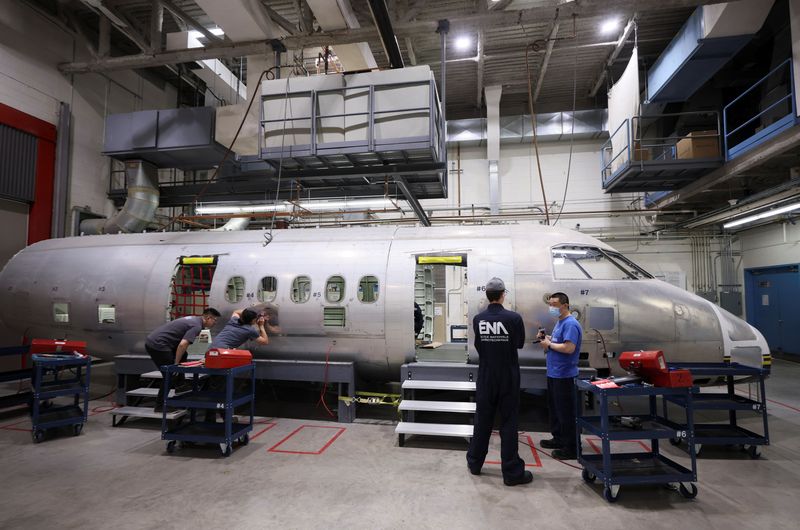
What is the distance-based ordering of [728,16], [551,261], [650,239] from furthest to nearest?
[650,239]
[728,16]
[551,261]

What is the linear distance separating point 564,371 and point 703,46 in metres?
9.80

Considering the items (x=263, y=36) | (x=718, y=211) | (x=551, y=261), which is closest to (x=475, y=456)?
(x=551, y=261)

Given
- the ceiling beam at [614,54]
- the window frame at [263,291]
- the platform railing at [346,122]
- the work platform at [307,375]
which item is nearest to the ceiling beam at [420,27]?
the platform railing at [346,122]

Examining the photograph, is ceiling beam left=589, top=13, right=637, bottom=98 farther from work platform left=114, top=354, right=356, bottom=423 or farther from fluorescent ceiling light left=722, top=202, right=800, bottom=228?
work platform left=114, top=354, right=356, bottom=423

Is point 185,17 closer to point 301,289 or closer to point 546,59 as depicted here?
point 301,289

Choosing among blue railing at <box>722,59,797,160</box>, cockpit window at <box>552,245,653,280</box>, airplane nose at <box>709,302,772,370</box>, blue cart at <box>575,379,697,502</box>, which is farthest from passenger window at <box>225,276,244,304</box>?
blue railing at <box>722,59,797,160</box>

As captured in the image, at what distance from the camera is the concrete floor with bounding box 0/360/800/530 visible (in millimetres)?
4336

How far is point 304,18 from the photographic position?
9633 mm

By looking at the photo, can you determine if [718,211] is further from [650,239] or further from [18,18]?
[18,18]

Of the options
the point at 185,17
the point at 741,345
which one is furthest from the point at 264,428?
the point at 185,17

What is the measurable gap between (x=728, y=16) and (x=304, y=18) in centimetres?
975

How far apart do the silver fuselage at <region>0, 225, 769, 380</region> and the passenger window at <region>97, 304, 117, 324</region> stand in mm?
89

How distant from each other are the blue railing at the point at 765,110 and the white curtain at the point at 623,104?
215cm

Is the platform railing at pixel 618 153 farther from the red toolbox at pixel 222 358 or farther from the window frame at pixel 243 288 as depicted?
the red toolbox at pixel 222 358
